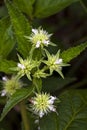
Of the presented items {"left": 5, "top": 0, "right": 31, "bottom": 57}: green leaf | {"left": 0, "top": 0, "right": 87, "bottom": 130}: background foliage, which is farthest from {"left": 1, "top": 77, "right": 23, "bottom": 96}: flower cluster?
{"left": 5, "top": 0, "right": 31, "bottom": 57}: green leaf

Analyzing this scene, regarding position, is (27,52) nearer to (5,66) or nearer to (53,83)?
(5,66)

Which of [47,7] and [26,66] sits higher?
[47,7]

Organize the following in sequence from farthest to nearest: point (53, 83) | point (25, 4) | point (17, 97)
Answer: point (53, 83) → point (25, 4) → point (17, 97)

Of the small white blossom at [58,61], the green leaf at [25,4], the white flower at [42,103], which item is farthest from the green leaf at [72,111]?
the green leaf at [25,4]

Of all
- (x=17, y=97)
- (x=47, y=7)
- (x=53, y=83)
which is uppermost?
(x=47, y=7)

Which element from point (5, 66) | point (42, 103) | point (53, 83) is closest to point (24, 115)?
point (42, 103)

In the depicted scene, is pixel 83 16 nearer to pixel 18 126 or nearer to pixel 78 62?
pixel 78 62

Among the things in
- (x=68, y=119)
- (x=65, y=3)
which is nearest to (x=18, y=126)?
(x=68, y=119)
